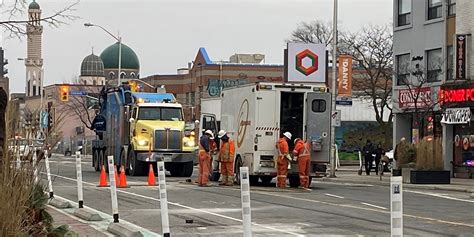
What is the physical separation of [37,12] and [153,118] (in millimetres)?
22197

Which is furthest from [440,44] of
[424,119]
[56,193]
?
[56,193]

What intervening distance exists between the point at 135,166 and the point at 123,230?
66.5ft

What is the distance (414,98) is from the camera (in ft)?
128

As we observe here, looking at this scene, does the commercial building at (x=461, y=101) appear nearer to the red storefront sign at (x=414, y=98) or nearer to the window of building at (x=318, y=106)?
the red storefront sign at (x=414, y=98)

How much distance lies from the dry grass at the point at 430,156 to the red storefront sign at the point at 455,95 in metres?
3.46

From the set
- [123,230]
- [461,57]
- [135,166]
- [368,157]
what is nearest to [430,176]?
[461,57]

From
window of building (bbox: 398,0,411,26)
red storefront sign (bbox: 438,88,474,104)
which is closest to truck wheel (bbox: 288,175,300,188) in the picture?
red storefront sign (bbox: 438,88,474,104)

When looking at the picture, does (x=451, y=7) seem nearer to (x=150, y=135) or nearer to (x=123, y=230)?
(x=150, y=135)

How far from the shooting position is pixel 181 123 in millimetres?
35031

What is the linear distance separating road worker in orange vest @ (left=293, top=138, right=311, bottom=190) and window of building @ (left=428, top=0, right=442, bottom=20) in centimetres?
1661

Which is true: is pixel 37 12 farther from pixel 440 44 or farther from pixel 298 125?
pixel 440 44

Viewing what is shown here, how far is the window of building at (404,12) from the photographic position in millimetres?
42750

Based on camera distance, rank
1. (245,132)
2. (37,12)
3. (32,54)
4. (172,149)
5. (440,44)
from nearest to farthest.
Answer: (37,12) < (245,132) < (172,149) < (440,44) < (32,54)

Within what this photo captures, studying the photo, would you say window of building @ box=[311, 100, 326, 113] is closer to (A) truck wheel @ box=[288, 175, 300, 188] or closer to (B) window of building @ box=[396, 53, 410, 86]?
(A) truck wheel @ box=[288, 175, 300, 188]
